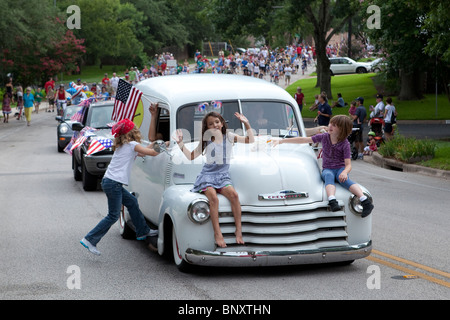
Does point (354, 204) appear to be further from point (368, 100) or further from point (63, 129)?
point (368, 100)

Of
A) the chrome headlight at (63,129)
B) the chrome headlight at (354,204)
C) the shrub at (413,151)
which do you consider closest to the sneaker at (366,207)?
the chrome headlight at (354,204)

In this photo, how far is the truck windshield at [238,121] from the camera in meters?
9.44

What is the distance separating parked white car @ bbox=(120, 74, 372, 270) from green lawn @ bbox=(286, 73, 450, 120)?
93.7 ft

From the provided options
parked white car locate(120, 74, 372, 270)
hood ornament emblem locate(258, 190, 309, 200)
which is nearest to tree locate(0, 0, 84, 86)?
parked white car locate(120, 74, 372, 270)

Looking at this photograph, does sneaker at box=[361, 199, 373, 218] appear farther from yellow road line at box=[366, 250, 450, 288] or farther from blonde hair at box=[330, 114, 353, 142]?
blonde hair at box=[330, 114, 353, 142]

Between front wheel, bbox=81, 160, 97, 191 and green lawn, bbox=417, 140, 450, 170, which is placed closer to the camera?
front wheel, bbox=81, 160, 97, 191

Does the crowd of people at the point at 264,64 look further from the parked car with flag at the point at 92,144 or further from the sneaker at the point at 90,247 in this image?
the sneaker at the point at 90,247

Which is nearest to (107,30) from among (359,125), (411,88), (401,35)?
(411,88)

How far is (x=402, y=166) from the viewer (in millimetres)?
21875

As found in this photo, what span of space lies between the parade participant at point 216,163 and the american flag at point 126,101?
1.75m

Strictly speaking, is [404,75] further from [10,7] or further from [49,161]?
[49,161]

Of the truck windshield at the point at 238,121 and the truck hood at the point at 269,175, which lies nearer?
the truck hood at the point at 269,175

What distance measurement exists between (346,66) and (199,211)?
63083 millimetres

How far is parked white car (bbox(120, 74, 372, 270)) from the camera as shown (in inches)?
314
